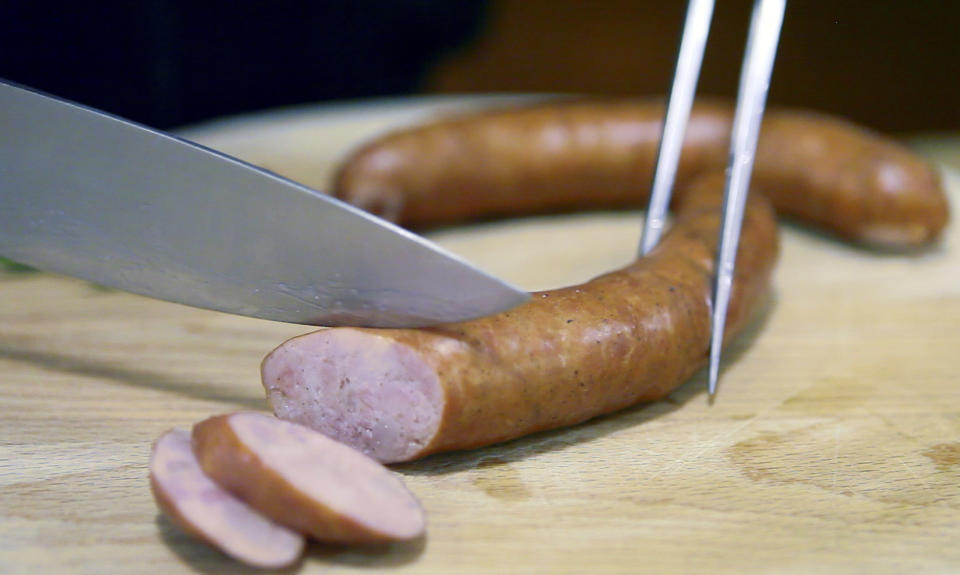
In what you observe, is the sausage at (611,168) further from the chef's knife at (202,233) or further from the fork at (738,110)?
the chef's knife at (202,233)

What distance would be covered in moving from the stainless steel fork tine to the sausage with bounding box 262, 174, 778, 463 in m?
0.06

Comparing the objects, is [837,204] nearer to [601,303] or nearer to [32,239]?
[601,303]

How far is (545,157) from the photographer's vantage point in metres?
2.94

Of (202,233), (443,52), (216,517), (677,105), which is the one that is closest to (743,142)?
(677,105)

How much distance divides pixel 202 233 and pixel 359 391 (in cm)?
39

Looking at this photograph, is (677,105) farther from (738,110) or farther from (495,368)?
(495,368)

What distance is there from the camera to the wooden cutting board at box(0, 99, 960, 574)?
1.38 meters

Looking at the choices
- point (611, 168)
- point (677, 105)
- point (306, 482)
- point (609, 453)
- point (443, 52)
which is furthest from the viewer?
point (443, 52)

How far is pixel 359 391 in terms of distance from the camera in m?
1.53

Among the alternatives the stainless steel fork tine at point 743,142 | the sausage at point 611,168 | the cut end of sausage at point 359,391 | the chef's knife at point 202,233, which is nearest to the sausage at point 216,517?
the cut end of sausage at point 359,391

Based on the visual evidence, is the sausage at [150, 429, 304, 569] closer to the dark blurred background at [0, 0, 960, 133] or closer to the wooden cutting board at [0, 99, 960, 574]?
the wooden cutting board at [0, 99, 960, 574]

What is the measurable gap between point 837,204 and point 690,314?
1.14 meters

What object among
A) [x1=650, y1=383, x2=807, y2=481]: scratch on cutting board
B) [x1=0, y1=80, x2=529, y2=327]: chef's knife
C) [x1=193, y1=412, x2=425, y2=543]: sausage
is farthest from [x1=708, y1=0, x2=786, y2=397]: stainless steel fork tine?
[x1=193, y1=412, x2=425, y2=543]: sausage

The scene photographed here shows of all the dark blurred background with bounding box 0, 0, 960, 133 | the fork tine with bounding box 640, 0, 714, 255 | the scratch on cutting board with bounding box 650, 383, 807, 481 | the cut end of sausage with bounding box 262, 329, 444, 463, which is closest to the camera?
the cut end of sausage with bounding box 262, 329, 444, 463
